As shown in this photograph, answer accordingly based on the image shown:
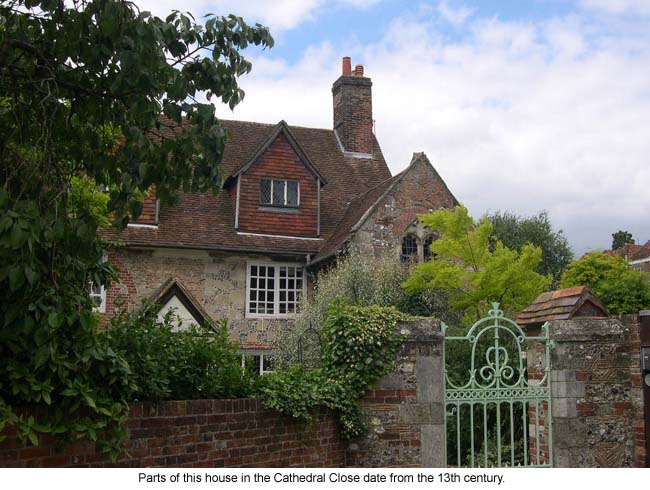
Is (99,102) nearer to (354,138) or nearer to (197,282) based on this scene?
(197,282)

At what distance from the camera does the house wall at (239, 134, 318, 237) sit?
20.5 meters

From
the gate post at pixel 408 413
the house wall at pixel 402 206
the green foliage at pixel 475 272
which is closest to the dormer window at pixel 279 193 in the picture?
the house wall at pixel 402 206

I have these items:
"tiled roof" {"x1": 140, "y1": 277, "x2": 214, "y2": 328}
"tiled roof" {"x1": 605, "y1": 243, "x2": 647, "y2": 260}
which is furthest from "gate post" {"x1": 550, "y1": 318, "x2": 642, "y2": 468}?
"tiled roof" {"x1": 605, "y1": 243, "x2": 647, "y2": 260}

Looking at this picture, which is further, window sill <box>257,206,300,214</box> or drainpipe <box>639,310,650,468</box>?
window sill <box>257,206,300,214</box>

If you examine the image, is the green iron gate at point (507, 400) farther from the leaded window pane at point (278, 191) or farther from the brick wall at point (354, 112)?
the brick wall at point (354, 112)

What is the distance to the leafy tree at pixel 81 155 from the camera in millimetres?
5203

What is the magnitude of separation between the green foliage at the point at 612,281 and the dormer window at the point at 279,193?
9001mm

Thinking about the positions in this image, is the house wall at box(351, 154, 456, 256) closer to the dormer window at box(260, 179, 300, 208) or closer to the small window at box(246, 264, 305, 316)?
the small window at box(246, 264, 305, 316)

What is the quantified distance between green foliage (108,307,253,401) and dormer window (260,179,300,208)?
42.8 ft

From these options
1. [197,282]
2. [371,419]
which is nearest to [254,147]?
[197,282]

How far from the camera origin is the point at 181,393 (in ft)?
23.7

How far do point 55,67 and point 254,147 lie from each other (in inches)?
662

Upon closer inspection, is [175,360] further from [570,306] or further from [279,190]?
[279,190]

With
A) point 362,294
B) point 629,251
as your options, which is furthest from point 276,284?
point 629,251
